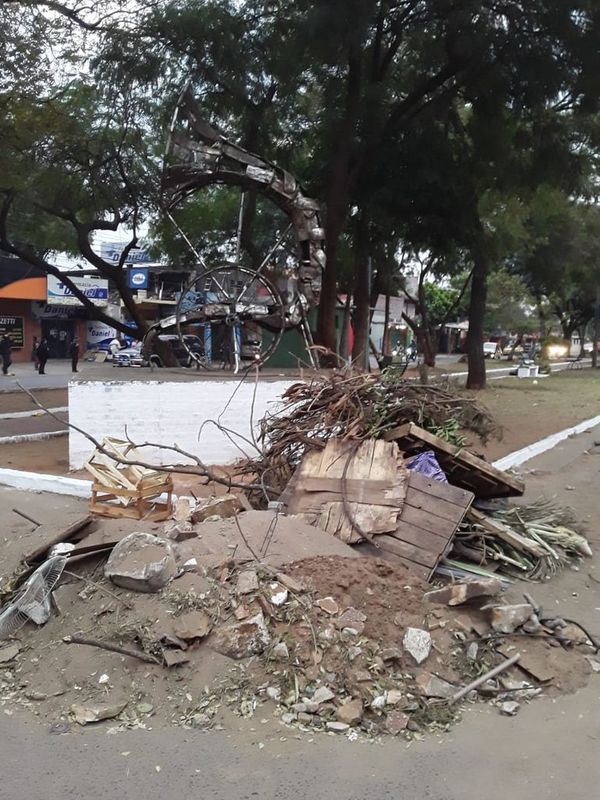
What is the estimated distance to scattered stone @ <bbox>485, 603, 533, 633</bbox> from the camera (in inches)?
170

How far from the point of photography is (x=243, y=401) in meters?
9.56

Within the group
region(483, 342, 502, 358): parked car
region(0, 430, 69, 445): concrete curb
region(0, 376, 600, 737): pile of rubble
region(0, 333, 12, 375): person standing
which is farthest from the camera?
region(483, 342, 502, 358): parked car

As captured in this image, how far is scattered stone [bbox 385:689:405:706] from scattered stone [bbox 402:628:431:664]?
0.87ft

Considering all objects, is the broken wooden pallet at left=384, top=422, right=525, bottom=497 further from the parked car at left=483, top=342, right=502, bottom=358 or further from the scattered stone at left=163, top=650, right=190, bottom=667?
the parked car at left=483, top=342, right=502, bottom=358

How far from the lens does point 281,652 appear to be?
12.8 feet

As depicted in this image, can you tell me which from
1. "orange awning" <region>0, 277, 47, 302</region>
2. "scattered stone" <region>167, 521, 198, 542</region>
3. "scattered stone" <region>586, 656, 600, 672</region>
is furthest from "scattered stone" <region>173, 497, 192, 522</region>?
"orange awning" <region>0, 277, 47, 302</region>

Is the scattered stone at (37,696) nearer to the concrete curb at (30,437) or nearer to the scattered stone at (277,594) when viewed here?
the scattered stone at (277,594)

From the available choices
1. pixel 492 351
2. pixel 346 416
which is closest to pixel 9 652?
pixel 346 416

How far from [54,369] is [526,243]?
20.2m

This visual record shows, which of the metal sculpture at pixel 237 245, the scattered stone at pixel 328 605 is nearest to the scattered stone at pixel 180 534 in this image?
the scattered stone at pixel 328 605

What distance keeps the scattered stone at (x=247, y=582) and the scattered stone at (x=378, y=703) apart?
3.22 ft

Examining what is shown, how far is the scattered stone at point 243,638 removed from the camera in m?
3.95

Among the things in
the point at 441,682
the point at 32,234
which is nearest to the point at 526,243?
the point at 32,234

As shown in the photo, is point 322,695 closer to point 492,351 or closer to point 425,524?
point 425,524
